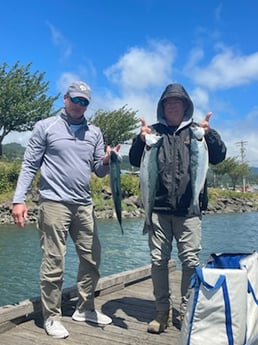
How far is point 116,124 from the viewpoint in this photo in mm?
48688

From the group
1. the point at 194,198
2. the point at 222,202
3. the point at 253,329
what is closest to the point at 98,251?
the point at 194,198

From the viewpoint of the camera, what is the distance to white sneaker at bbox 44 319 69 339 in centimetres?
378

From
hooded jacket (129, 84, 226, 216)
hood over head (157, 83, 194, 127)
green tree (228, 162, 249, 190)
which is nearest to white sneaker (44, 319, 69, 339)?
hooded jacket (129, 84, 226, 216)

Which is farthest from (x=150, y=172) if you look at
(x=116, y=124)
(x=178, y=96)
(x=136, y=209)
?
(x=116, y=124)

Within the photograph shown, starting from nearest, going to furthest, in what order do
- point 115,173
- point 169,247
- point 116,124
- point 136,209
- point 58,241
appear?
point 58,241, point 115,173, point 169,247, point 136,209, point 116,124

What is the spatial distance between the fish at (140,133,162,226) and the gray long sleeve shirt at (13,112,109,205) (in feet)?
1.85

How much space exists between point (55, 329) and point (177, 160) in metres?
1.91

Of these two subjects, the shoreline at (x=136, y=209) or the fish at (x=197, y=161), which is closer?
the fish at (x=197, y=161)

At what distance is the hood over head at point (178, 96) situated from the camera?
3.98 m

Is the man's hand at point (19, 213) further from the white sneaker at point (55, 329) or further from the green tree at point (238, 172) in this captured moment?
the green tree at point (238, 172)

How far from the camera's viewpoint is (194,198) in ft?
12.7

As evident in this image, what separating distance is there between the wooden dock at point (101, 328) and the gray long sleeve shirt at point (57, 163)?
1.21 m

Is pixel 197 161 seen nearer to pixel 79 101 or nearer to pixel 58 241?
pixel 79 101

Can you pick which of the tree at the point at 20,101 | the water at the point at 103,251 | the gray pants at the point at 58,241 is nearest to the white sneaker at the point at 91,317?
the gray pants at the point at 58,241
